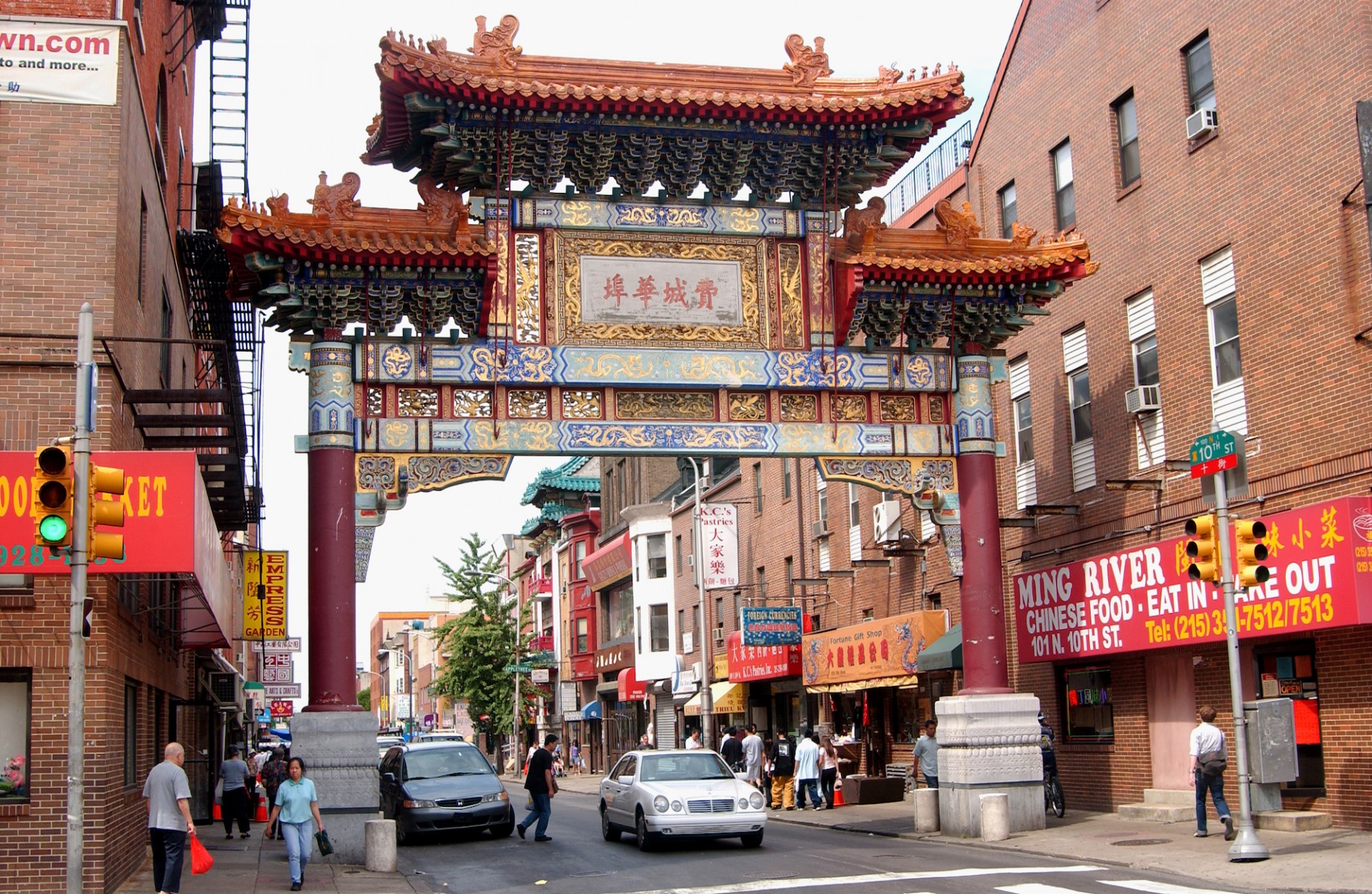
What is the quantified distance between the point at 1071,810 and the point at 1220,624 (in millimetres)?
6664

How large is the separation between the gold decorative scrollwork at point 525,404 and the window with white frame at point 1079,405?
10589 mm

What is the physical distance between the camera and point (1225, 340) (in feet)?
72.6

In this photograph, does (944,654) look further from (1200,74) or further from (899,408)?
(1200,74)

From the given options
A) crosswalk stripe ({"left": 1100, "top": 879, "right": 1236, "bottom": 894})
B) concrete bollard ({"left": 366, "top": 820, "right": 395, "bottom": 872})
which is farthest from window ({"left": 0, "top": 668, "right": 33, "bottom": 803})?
crosswalk stripe ({"left": 1100, "top": 879, "right": 1236, "bottom": 894})

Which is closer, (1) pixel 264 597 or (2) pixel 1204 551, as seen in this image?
(2) pixel 1204 551

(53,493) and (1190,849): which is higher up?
(53,493)

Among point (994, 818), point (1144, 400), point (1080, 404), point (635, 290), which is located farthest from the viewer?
point (1080, 404)

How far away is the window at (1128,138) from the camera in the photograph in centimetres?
2508

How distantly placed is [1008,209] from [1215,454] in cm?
1229

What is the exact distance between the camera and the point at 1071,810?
26.1 metres

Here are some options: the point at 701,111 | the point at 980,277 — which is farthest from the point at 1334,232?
the point at 701,111

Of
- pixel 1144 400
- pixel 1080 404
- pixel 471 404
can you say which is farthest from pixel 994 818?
pixel 471 404

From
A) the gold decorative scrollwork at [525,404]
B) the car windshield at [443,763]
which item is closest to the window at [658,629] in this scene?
the car windshield at [443,763]

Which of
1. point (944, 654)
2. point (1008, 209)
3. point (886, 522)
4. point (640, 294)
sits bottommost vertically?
point (944, 654)
